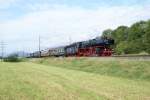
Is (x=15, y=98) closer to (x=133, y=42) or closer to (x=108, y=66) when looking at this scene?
(x=108, y=66)

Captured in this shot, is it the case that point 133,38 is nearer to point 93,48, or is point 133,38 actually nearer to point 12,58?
point 12,58

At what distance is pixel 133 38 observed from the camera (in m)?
85.2

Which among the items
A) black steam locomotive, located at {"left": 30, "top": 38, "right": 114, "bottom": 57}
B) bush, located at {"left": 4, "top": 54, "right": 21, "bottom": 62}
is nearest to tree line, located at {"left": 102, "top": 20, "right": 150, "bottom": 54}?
black steam locomotive, located at {"left": 30, "top": 38, "right": 114, "bottom": 57}

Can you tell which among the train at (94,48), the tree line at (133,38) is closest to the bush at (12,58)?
the tree line at (133,38)

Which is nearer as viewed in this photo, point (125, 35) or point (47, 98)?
point (47, 98)

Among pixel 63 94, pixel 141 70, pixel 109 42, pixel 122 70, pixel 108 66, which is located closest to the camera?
pixel 63 94

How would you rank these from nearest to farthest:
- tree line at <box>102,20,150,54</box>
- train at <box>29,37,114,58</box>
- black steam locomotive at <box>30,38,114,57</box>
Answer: train at <box>29,37,114,58</box>
black steam locomotive at <box>30,38,114,57</box>
tree line at <box>102,20,150,54</box>

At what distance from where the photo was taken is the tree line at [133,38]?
236 feet

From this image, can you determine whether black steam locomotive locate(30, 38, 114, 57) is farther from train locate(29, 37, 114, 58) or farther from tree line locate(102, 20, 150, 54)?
tree line locate(102, 20, 150, 54)

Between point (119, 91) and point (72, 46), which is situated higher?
point (72, 46)

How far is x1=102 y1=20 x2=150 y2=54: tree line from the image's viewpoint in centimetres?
7205

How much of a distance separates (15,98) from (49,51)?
2362 inches

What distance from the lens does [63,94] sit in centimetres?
1353

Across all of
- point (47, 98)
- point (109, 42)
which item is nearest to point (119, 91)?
point (47, 98)
